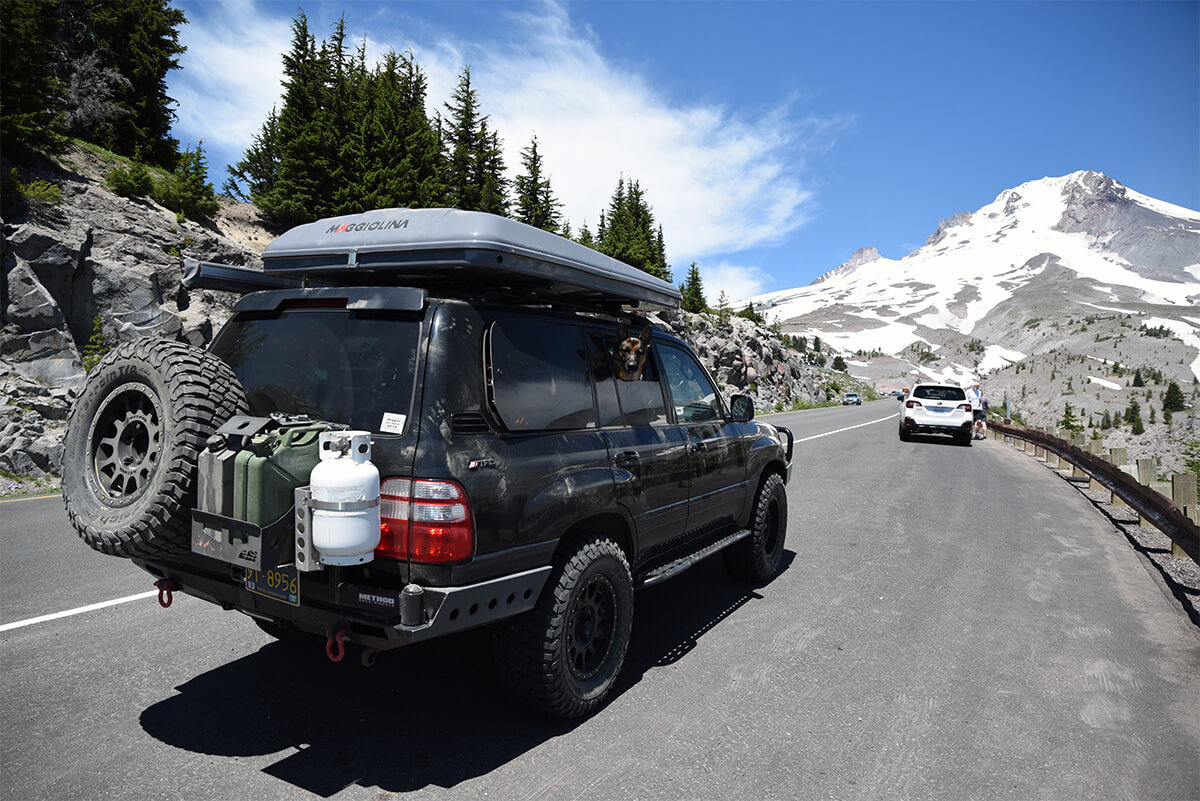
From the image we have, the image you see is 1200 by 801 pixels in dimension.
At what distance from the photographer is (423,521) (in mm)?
2662

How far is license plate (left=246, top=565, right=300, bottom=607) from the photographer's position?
8.75 ft

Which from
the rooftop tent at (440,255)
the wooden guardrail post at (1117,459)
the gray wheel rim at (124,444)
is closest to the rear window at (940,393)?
the wooden guardrail post at (1117,459)

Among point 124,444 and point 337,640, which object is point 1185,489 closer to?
point 337,640

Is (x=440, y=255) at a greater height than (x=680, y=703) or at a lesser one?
greater

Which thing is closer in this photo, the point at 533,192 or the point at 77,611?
the point at 77,611

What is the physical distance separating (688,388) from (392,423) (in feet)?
8.67

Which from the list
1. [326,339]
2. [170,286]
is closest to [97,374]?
[326,339]

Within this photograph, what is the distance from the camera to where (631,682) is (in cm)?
380

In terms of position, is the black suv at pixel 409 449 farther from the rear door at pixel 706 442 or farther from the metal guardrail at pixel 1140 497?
the metal guardrail at pixel 1140 497

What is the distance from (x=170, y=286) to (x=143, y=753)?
742 inches

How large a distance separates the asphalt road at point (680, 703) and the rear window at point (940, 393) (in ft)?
48.7

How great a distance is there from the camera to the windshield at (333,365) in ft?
9.53

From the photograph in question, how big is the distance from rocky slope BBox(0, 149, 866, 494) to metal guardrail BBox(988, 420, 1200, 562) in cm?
718

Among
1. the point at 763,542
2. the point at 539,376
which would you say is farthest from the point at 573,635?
the point at 763,542
